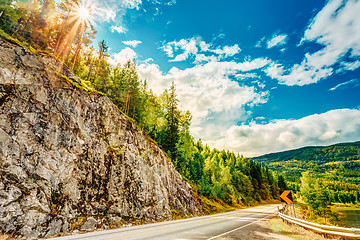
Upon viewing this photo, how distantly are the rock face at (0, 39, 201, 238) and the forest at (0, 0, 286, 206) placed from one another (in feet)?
8.55

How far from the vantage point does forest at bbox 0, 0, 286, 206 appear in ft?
79.8

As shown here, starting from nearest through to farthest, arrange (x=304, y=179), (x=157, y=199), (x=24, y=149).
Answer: (x=24, y=149) → (x=157, y=199) → (x=304, y=179)

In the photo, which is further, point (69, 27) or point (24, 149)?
point (69, 27)

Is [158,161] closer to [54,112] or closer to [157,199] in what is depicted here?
[157,199]

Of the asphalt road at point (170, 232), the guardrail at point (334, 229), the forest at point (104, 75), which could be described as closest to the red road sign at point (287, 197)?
the guardrail at point (334, 229)

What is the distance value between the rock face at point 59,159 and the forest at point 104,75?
2606mm

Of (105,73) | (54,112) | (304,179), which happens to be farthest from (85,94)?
(304,179)

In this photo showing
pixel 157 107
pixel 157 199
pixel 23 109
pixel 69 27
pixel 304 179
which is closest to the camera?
pixel 23 109

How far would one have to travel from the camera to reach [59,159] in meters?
13.3

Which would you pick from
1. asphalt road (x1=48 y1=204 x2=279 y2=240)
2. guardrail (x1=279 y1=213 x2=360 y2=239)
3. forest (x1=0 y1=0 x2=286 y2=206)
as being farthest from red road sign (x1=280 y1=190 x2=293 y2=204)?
forest (x1=0 y1=0 x2=286 y2=206)

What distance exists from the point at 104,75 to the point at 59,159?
85.6ft

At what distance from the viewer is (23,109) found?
42.0 feet

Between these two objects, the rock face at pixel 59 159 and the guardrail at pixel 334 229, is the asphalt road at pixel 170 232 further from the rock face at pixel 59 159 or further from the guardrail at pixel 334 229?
the guardrail at pixel 334 229

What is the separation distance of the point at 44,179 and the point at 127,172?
7973mm
